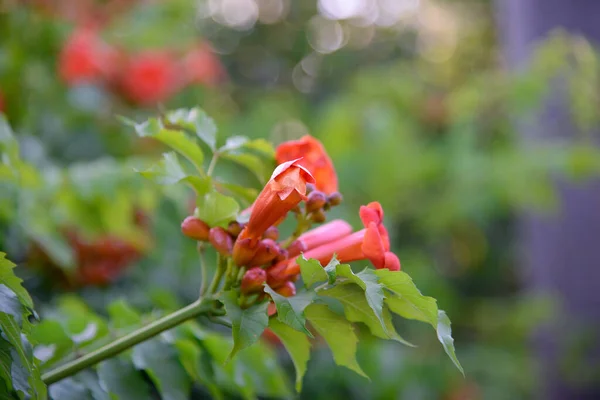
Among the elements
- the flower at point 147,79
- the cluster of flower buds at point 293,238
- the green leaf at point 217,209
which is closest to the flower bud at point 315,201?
the cluster of flower buds at point 293,238

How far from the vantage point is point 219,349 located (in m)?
1.25

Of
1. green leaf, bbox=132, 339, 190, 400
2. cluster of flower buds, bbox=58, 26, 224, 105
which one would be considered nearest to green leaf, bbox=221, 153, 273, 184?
green leaf, bbox=132, 339, 190, 400

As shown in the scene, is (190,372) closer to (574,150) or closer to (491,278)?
(574,150)

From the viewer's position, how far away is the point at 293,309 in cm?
87

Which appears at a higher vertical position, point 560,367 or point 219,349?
point 219,349

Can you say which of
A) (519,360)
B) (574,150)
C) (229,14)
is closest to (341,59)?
(229,14)

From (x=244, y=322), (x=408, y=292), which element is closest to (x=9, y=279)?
(x=244, y=322)

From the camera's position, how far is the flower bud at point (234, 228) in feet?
3.32

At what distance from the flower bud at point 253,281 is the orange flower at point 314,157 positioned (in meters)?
0.23

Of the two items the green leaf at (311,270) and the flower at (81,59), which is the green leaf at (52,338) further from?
the flower at (81,59)

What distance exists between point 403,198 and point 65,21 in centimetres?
180

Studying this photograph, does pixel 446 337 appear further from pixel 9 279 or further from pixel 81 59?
pixel 81 59

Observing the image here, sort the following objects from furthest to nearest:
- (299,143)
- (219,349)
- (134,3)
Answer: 1. (134,3)
2. (219,349)
3. (299,143)

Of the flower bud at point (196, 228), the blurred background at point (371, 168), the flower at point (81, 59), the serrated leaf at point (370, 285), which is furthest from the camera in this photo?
the flower at point (81, 59)
